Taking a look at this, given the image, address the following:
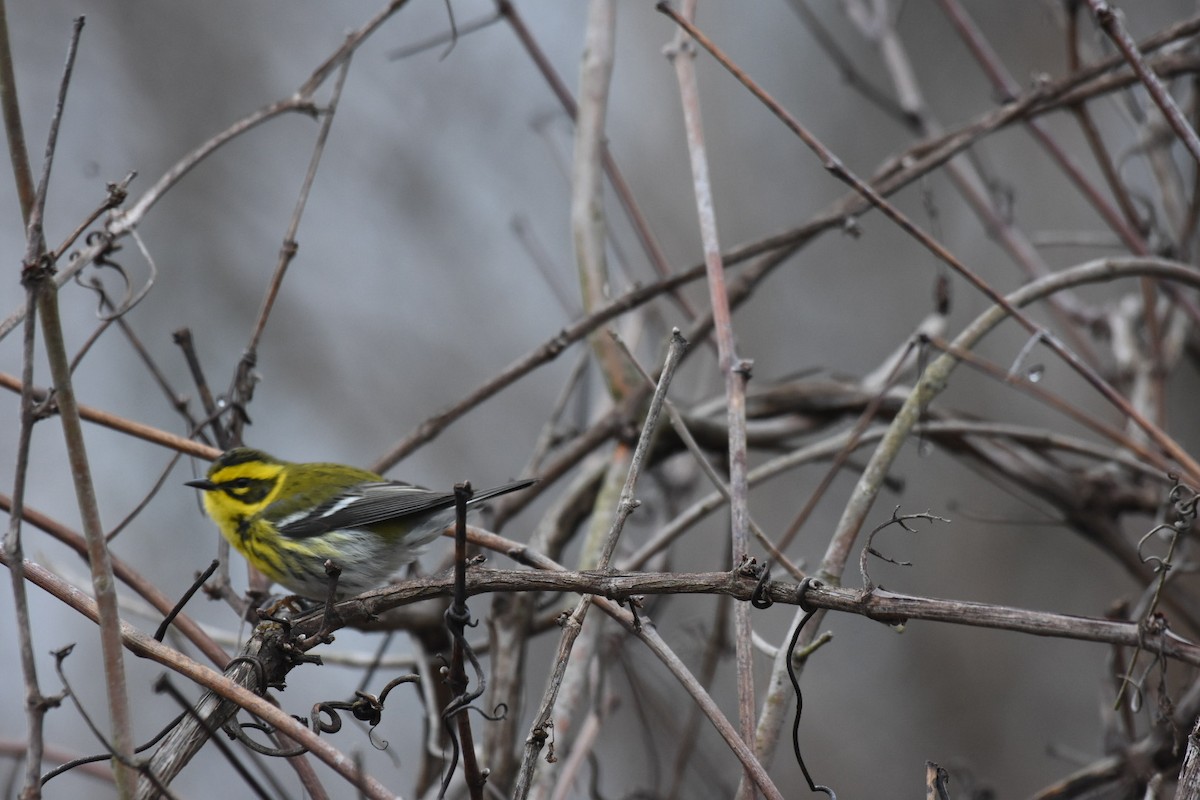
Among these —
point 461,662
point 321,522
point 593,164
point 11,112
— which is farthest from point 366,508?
point 11,112

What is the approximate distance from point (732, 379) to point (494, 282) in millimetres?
4683

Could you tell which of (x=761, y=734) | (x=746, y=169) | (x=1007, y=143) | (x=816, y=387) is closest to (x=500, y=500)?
(x=816, y=387)

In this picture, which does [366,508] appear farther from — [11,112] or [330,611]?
[11,112]

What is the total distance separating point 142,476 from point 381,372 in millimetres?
1369

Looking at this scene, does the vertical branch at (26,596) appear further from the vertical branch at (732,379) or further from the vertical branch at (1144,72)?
the vertical branch at (1144,72)

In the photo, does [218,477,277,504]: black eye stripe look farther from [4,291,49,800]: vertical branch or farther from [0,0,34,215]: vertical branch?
[0,0,34,215]: vertical branch

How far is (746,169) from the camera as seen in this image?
21.1ft

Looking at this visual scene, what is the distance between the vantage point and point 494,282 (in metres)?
6.48

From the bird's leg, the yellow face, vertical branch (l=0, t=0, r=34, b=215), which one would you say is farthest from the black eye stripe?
vertical branch (l=0, t=0, r=34, b=215)

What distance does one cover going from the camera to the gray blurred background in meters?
5.39

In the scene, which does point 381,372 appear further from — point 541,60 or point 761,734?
point 761,734

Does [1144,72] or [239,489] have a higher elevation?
[1144,72]

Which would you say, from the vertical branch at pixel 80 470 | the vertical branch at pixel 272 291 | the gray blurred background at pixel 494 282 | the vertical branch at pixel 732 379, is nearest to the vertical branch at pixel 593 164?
the vertical branch at pixel 732 379

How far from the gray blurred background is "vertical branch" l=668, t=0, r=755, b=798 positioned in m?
2.56
